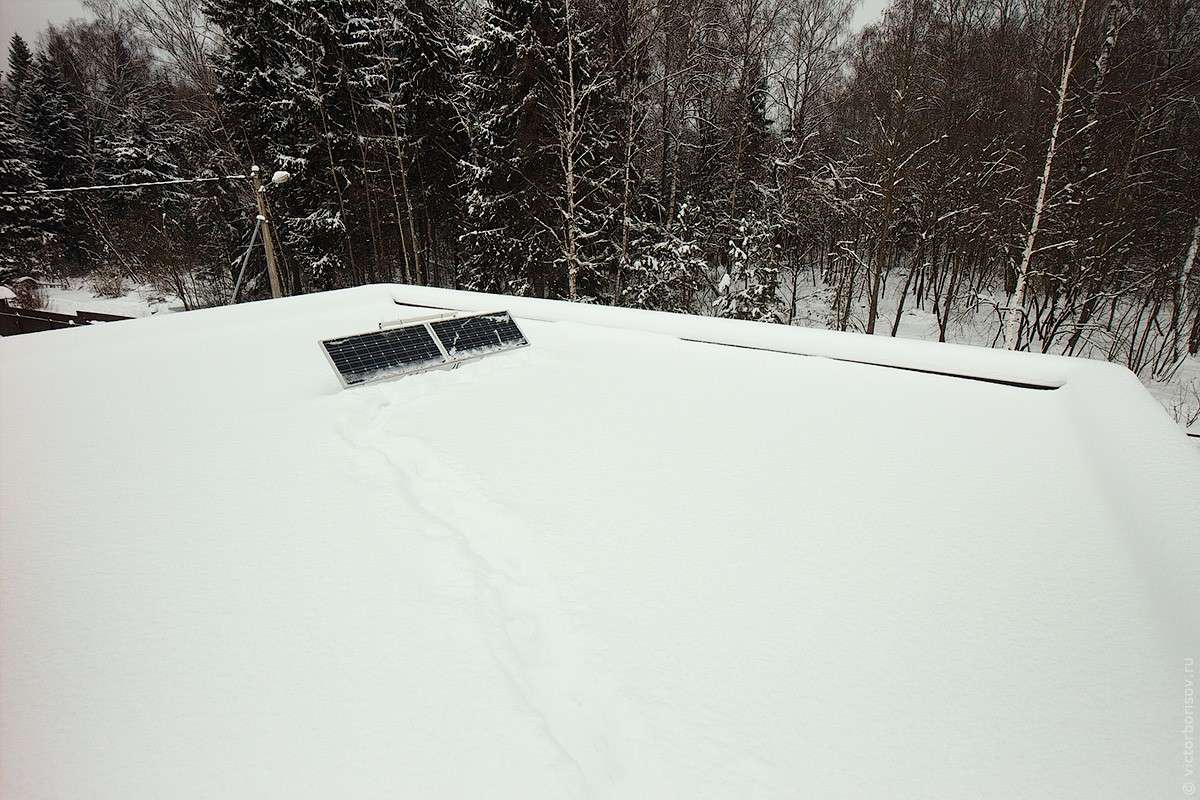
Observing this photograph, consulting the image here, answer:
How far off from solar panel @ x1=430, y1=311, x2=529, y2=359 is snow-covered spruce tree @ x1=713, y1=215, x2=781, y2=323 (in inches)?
283

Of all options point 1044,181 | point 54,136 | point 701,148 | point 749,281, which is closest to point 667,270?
point 749,281

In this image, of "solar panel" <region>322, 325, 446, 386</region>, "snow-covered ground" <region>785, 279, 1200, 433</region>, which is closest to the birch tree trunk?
"snow-covered ground" <region>785, 279, 1200, 433</region>

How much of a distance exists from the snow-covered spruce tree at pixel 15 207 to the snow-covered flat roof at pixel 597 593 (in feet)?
79.8

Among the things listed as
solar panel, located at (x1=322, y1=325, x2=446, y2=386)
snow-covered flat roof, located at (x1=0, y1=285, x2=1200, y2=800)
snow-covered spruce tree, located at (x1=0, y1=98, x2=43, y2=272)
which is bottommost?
snow-covered flat roof, located at (x1=0, y1=285, x2=1200, y2=800)

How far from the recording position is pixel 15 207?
765 inches

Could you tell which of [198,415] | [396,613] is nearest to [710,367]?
[396,613]

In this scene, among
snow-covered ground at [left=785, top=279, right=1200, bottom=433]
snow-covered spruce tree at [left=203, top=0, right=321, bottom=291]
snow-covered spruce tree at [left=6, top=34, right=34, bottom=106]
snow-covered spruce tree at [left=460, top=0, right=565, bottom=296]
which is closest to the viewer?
snow-covered ground at [left=785, top=279, right=1200, bottom=433]

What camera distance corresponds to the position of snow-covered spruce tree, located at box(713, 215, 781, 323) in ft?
34.8

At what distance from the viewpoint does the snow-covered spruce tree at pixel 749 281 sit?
10.6 meters

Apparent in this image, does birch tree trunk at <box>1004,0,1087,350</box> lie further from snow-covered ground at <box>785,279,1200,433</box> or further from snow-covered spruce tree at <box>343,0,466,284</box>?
snow-covered spruce tree at <box>343,0,466,284</box>

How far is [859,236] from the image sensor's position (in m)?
14.9

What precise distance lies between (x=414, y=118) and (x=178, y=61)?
588 centimetres

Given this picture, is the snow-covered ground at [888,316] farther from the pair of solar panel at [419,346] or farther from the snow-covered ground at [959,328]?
the pair of solar panel at [419,346]

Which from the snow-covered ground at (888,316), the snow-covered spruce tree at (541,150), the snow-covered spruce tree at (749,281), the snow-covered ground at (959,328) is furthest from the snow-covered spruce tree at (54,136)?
the snow-covered ground at (959,328)
